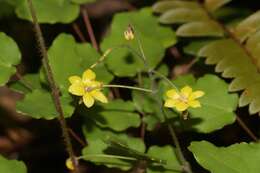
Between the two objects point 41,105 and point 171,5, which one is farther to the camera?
point 171,5

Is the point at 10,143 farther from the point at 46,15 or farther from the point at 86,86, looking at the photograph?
the point at 86,86

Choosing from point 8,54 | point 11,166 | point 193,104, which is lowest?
point 11,166

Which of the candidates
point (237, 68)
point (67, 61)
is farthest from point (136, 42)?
point (237, 68)

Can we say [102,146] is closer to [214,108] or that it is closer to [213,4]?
[214,108]

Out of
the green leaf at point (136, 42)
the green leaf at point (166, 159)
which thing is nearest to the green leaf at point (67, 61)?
the green leaf at point (136, 42)

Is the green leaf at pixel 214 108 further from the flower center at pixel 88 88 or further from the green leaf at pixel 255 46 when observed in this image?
the flower center at pixel 88 88

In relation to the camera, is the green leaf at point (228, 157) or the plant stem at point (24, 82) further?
the plant stem at point (24, 82)

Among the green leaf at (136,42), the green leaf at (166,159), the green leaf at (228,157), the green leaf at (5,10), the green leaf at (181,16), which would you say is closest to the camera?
the green leaf at (228,157)

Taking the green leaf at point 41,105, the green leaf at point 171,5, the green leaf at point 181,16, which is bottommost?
the green leaf at point 41,105
